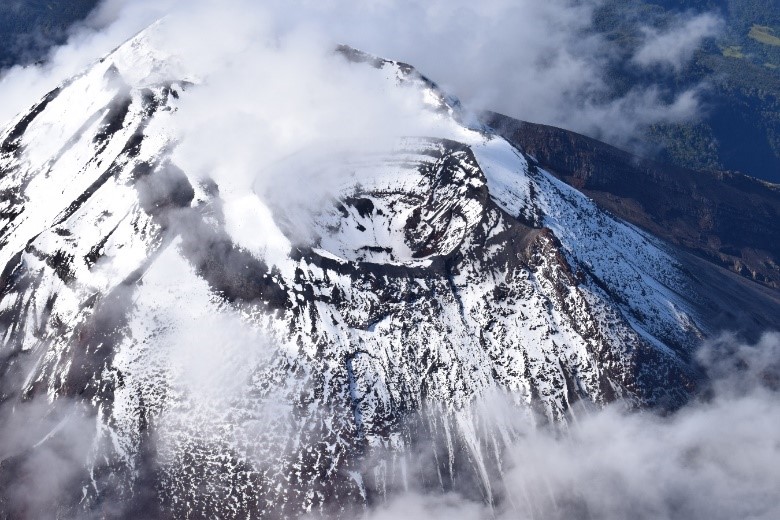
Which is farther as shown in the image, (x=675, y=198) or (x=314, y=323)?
(x=675, y=198)

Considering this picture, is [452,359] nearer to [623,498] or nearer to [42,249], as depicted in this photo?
[623,498]

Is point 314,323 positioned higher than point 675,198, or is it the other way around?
point 675,198

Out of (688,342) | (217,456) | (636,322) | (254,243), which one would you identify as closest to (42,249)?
(254,243)

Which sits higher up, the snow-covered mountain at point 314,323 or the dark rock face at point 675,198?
the dark rock face at point 675,198

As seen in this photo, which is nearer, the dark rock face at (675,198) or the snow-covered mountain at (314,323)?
the snow-covered mountain at (314,323)
